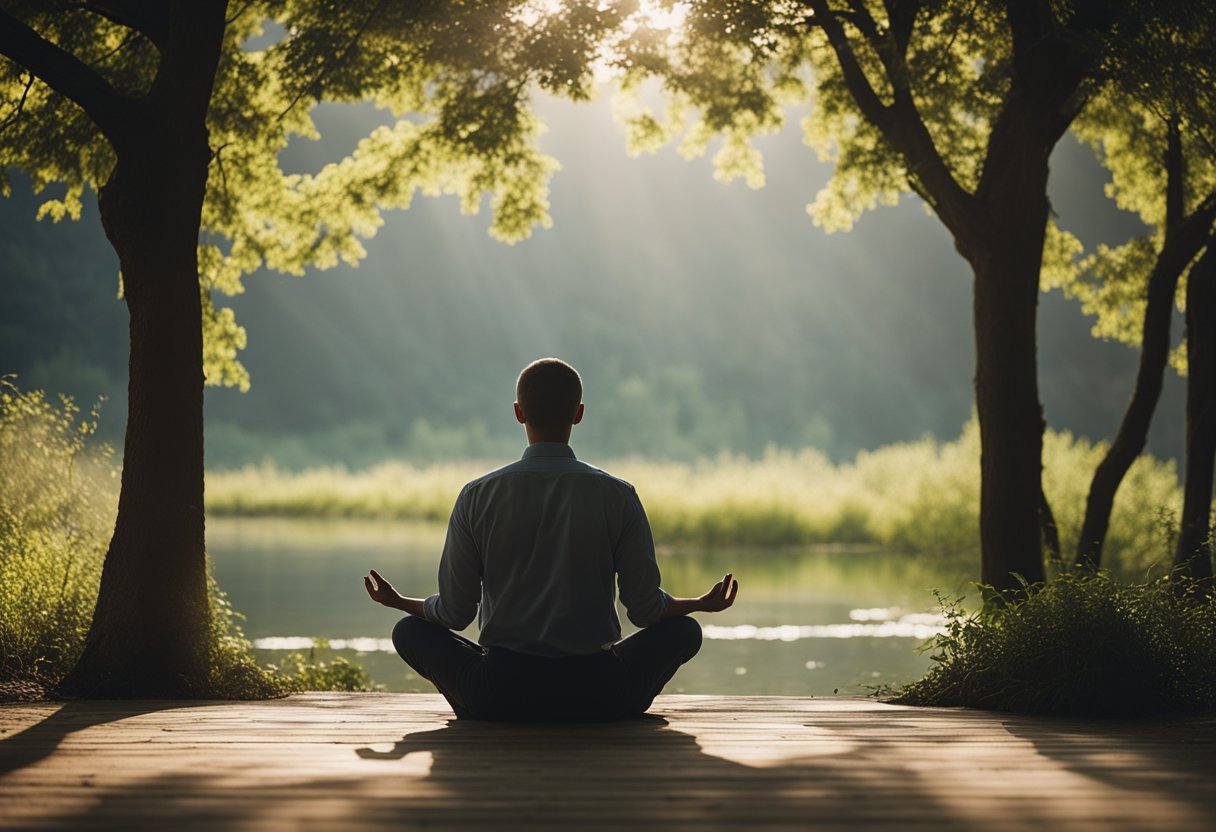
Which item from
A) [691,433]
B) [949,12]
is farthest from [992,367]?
[691,433]

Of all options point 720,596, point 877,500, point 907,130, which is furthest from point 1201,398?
point 877,500

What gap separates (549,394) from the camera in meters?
4.60

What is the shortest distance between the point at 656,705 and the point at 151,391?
2.99 meters

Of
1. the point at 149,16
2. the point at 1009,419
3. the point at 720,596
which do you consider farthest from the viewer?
the point at 1009,419

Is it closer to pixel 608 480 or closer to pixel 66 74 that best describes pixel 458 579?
pixel 608 480

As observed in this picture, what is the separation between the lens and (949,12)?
10.1 m

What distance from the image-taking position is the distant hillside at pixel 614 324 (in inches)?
3556

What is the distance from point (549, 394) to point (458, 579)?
2.32ft

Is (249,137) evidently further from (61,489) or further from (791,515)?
(791,515)

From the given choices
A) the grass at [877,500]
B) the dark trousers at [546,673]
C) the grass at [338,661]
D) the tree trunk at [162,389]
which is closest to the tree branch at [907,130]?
the grass at [338,661]

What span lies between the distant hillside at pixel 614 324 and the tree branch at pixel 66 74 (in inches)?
3121

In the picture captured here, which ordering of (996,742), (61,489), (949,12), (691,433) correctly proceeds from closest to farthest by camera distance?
(996,742) → (61,489) → (949,12) → (691,433)

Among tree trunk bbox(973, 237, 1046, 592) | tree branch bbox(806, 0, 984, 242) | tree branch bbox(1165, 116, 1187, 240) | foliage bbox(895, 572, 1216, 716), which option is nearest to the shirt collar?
foliage bbox(895, 572, 1216, 716)

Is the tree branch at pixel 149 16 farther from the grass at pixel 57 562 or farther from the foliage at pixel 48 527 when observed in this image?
the grass at pixel 57 562
